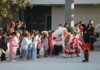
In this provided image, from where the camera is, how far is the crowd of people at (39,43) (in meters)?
19.1

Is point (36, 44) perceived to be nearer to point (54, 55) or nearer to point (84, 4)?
point (54, 55)

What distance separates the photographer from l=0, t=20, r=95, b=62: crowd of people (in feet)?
62.7

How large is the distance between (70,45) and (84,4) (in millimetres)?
12774

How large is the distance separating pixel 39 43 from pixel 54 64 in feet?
8.96

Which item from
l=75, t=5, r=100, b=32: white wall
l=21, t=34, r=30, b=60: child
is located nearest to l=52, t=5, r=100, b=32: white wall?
l=75, t=5, r=100, b=32: white wall

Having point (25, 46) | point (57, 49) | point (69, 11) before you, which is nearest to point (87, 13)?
point (69, 11)

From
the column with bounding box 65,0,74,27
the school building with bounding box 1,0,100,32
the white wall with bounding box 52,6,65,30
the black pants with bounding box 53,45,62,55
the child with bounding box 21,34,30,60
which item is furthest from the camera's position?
the white wall with bounding box 52,6,65,30

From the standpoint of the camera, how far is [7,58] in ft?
65.4

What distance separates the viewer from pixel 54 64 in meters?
18.1

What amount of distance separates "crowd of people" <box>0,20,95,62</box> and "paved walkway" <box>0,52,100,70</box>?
578 mm

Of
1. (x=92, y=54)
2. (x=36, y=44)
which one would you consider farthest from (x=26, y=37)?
(x=92, y=54)

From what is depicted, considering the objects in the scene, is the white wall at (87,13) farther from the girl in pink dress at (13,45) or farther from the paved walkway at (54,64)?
the girl in pink dress at (13,45)

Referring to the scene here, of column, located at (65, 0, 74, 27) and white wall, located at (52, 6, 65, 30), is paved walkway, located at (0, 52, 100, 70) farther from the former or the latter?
white wall, located at (52, 6, 65, 30)

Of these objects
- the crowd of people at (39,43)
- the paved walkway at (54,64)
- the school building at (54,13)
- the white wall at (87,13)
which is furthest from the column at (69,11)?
the white wall at (87,13)
